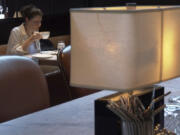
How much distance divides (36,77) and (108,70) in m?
1.04

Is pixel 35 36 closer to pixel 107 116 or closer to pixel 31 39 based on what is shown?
pixel 31 39

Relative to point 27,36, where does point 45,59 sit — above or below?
below

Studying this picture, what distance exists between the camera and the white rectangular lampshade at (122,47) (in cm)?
117

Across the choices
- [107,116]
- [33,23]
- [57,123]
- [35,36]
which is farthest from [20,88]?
[33,23]

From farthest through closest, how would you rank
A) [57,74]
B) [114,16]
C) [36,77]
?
[57,74]
[36,77]
[114,16]

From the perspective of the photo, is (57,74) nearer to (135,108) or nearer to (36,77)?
(36,77)

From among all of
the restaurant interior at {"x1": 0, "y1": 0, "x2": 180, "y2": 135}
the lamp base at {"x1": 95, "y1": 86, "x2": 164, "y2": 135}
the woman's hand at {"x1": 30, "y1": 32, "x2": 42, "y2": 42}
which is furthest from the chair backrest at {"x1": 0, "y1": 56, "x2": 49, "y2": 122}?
the woman's hand at {"x1": 30, "y1": 32, "x2": 42, "y2": 42}

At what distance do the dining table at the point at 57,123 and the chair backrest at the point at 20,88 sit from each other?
0.20 m

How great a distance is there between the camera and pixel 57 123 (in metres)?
1.73

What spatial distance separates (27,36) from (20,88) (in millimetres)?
2348

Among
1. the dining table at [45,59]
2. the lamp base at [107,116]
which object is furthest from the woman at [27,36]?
the lamp base at [107,116]

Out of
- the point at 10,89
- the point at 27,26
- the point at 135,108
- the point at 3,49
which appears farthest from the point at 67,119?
the point at 3,49

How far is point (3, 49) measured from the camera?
17.5ft

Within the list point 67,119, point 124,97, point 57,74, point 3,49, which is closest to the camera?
point 124,97
